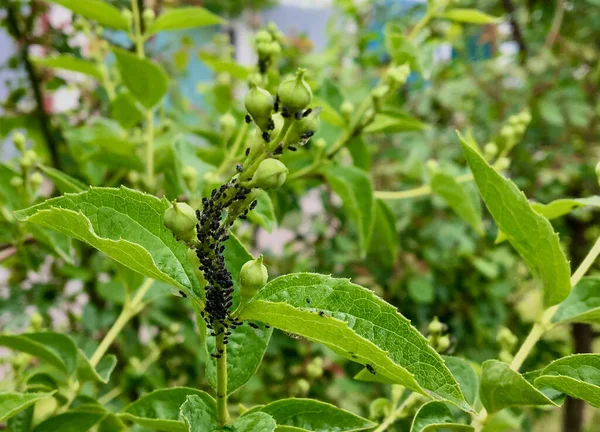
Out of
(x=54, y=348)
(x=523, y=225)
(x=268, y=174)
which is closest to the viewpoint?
(x=268, y=174)

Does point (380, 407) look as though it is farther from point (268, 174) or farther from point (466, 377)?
point (268, 174)

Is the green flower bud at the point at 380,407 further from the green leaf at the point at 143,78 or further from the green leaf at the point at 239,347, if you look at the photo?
the green leaf at the point at 143,78

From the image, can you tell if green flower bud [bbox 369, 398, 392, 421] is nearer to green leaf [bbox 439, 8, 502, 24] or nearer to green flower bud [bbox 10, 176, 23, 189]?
green flower bud [bbox 10, 176, 23, 189]

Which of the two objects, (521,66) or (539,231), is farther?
(521,66)

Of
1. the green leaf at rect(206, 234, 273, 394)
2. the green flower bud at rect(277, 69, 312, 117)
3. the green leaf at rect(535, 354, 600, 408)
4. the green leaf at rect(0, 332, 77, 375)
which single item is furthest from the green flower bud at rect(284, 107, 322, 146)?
the green leaf at rect(0, 332, 77, 375)

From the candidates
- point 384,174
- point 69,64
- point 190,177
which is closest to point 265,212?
point 190,177

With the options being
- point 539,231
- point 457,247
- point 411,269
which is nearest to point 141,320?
point 411,269

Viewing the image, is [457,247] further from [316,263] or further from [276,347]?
[276,347]

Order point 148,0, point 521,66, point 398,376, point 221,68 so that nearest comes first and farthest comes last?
point 398,376
point 221,68
point 148,0
point 521,66
